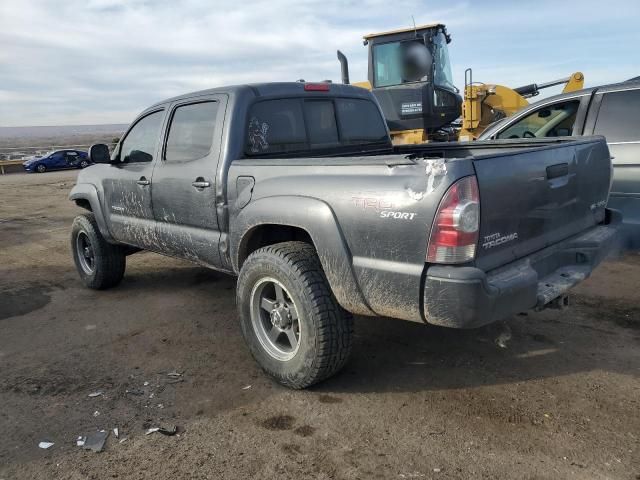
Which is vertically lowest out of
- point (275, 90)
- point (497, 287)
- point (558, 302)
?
point (558, 302)

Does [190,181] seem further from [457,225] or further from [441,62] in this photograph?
[441,62]

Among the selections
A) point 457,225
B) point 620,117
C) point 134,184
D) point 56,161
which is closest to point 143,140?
point 134,184

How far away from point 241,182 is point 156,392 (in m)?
1.51

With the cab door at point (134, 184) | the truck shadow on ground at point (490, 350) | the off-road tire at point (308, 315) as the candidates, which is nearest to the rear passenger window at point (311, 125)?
the off-road tire at point (308, 315)

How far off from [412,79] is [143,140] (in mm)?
7454

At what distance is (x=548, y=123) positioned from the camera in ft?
19.8

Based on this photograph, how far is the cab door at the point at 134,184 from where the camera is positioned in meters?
4.74

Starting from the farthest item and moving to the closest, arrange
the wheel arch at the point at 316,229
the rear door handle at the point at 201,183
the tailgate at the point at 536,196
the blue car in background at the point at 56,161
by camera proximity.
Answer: the blue car in background at the point at 56,161
the rear door handle at the point at 201,183
the wheel arch at the point at 316,229
the tailgate at the point at 536,196

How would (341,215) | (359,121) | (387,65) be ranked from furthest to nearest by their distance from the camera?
(387,65) → (359,121) → (341,215)

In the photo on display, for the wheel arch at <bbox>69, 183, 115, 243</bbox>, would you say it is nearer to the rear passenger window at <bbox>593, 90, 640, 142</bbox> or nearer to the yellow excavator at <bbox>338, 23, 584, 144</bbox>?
the rear passenger window at <bbox>593, 90, 640, 142</bbox>

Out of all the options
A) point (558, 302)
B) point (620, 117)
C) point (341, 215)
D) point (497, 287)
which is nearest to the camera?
point (497, 287)

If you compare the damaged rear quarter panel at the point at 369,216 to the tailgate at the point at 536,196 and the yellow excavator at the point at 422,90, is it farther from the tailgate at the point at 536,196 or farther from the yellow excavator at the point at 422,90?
the yellow excavator at the point at 422,90

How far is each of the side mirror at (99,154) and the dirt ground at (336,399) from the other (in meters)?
1.47

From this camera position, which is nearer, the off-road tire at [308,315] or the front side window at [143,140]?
the off-road tire at [308,315]
